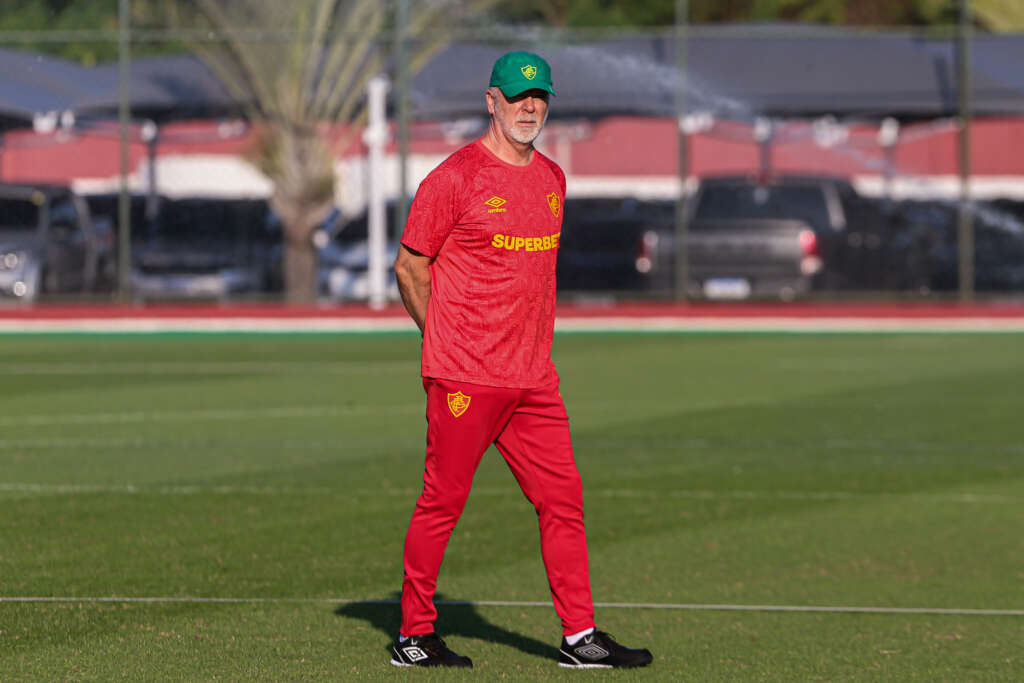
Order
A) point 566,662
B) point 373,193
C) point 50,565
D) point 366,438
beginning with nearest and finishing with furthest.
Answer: point 566,662 < point 50,565 < point 366,438 < point 373,193

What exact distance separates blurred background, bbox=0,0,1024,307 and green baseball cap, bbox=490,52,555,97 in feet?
70.2

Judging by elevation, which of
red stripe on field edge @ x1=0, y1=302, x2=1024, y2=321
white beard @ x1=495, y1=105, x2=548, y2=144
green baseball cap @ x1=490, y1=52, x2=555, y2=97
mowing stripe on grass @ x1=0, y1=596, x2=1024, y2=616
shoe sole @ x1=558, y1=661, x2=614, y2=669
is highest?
green baseball cap @ x1=490, y1=52, x2=555, y2=97

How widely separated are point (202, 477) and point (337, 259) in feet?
57.4

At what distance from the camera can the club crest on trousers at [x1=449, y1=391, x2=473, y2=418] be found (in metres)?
6.10

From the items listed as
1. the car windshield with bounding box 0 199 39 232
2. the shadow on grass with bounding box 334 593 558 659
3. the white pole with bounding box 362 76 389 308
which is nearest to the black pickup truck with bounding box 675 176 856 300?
the white pole with bounding box 362 76 389 308

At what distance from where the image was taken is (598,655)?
242 inches

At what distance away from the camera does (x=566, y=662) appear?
6234 mm

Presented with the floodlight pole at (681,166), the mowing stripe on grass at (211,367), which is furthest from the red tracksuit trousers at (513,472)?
the floodlight pole at (681,166)

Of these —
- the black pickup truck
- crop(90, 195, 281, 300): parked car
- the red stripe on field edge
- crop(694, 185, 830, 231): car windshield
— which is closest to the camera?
the red stripe on field edge

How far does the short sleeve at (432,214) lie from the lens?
6004mm

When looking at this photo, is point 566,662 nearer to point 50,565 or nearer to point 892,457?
point 50,565

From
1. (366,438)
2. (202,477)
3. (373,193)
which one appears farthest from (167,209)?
(202,477)

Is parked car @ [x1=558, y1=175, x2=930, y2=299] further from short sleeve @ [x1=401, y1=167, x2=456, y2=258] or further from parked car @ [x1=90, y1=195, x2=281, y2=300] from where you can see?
short sleeve @ [x1=401, y1=167, x2=456, y2=258]

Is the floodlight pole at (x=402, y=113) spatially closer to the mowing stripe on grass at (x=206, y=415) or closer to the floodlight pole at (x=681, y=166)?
the floodlight pole at (x=681, y=166)
